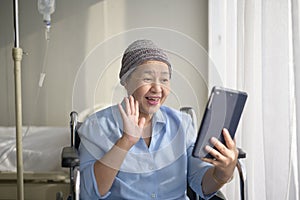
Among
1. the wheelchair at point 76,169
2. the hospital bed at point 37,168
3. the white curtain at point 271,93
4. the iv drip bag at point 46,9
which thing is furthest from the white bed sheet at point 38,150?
the white curtain at point 271,93

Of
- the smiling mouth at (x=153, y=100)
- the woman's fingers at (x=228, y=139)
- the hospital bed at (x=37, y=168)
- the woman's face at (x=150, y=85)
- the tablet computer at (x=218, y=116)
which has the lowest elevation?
the hospital bed at (x=37, y=168)

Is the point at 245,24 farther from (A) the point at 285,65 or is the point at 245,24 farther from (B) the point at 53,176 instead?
(B) the point at 53,176

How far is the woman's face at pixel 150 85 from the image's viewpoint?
1.18 meters

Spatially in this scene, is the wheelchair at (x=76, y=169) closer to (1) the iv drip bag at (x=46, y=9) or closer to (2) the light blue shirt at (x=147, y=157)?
(2) the light blue shirt at (x=147, y=157)

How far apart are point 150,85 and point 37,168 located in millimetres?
845

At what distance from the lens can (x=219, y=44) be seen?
7.05ft

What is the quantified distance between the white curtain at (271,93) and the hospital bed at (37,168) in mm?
729

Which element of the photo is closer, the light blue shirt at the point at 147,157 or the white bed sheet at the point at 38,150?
the light blue shirt at the point at 147,157

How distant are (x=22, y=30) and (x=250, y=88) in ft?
5.10

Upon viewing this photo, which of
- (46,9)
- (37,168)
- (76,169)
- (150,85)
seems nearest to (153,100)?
(150,85)

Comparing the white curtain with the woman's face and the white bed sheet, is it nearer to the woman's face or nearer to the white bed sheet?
the woman's face

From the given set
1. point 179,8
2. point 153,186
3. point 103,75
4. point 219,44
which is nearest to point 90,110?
point 103,75

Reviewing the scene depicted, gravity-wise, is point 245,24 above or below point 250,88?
above

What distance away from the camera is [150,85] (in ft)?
3.89
